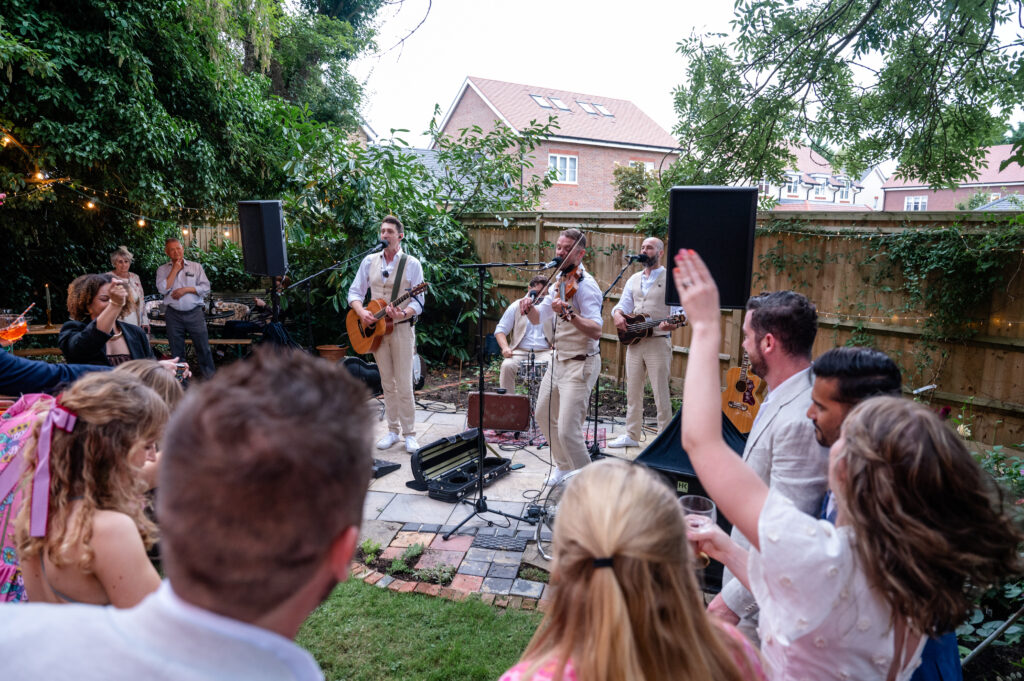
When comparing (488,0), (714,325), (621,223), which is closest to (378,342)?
(488,0)

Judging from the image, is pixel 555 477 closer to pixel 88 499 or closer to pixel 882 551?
pixel 88 499

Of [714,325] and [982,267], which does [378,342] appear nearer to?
[714,325]

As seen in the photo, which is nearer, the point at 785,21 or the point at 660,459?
the point at 660,459

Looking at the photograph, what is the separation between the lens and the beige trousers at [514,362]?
6156 millimetres

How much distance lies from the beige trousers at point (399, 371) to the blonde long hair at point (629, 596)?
477 cm

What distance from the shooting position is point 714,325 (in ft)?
4.77

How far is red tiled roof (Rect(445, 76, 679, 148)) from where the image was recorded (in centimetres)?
2442

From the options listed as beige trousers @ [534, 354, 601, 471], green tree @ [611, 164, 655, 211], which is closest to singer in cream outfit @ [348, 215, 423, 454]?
beige trousers @ [534, 354, 601, 471]

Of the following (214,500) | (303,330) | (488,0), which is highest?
(488,0)

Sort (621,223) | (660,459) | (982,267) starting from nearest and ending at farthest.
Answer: (660,459)
(982,267)
(621,223)

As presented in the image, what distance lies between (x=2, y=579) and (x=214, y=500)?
5.68 ft

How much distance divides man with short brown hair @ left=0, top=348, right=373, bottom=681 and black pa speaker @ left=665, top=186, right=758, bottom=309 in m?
2.65

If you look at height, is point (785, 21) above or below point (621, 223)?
above

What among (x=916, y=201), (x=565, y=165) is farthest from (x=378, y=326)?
(x=916, y=201)
